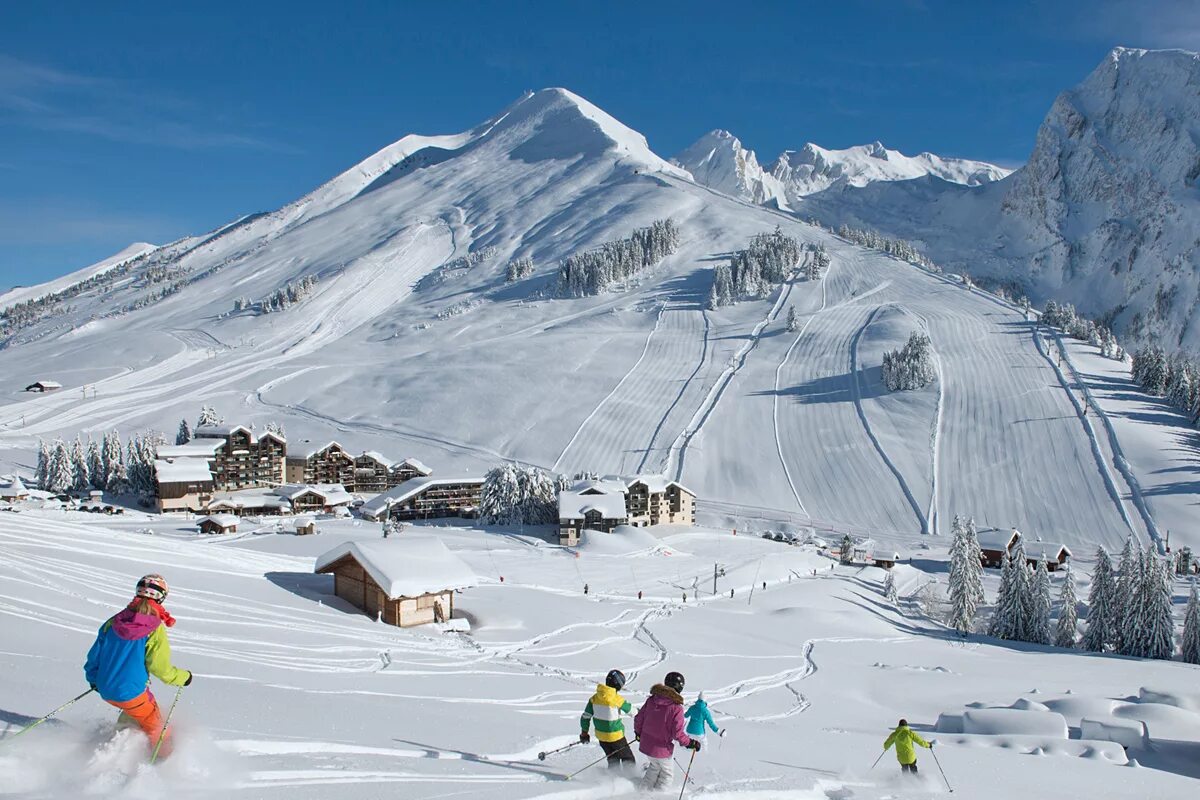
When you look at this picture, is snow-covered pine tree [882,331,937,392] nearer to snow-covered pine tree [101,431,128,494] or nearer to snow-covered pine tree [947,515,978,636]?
snow-covered pine tree [947,515,978,636]

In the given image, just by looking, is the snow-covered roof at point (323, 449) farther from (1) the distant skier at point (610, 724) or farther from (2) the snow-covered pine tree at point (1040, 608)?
(1) the distant skier at point (610, 724)

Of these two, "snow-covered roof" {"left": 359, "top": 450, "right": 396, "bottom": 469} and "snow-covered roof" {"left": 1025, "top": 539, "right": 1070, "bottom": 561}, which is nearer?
"snow-covered roof" {"left": 1025, "top": 539, "right": 1070, "bottom": 561}

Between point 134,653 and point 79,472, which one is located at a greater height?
point 134,653

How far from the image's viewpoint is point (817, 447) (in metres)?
77.4

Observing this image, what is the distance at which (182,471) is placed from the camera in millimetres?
60281

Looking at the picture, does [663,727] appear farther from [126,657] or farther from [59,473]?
[59,473]

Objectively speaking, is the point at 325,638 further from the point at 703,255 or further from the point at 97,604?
Result: the point at 703,255

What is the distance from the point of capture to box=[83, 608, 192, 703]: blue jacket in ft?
21.2

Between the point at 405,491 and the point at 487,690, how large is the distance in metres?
48.7

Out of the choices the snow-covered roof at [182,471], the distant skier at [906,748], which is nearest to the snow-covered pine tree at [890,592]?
the distant skier at [906,748]

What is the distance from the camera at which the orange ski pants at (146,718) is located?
263 inches

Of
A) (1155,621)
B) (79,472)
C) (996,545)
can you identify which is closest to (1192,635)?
(1155,621)

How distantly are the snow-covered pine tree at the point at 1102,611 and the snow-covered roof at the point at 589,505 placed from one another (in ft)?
95.5

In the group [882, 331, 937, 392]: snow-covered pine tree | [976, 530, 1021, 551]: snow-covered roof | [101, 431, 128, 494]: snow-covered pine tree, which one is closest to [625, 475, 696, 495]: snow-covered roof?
[976, 530, 1021, 551]: snow-covered roof
